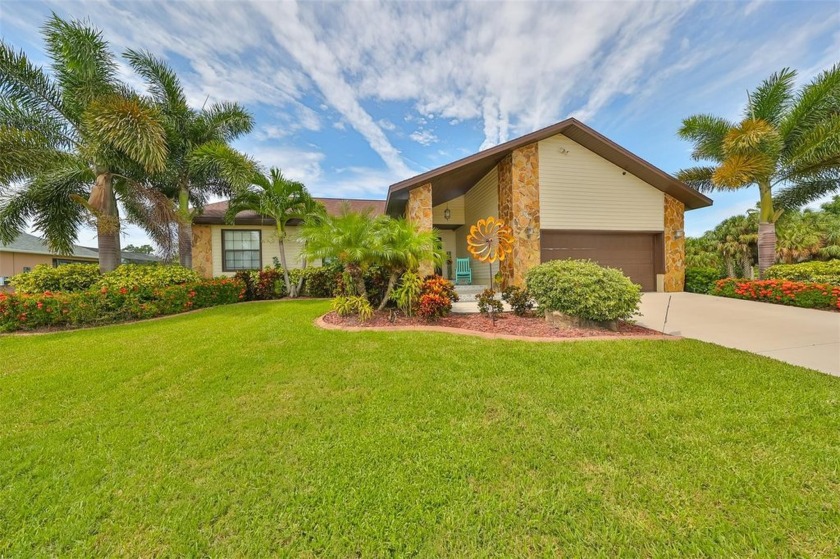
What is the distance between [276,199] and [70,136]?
5911 millimetres

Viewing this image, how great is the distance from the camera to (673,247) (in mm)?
11922

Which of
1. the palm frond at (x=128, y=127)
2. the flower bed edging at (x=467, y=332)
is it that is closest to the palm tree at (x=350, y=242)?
the flower bed edging at (x=467, y=332)

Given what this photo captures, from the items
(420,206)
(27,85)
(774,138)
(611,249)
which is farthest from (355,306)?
(774,138)

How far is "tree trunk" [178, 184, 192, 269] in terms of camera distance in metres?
11.1

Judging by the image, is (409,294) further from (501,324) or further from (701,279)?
(701,279)

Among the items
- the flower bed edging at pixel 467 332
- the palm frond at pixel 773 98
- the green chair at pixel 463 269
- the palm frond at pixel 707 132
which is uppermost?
the palm frond at pixel 773 98

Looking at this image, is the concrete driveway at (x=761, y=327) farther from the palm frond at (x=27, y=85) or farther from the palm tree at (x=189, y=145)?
the palm frond at (x=27, y=85)

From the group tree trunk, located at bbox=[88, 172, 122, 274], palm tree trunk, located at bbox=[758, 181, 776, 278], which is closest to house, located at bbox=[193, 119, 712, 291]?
palm tree trunk, located at bbox=[758, 181, 776, 278]

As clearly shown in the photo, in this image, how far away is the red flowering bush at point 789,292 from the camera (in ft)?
23.9

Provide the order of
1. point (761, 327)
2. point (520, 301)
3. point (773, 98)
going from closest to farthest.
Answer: point (761, 327) → point (520, 301) → point (773, 98)

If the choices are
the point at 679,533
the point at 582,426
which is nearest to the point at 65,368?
the point at 582,426

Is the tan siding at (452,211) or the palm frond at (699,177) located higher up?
the palm frond at (699,177)

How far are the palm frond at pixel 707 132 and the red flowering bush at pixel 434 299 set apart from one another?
10.2 meters

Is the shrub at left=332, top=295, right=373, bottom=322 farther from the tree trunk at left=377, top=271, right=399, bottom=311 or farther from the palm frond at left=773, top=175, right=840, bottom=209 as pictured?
the palm frond at left=773, top=175, right=840, bottom=209
